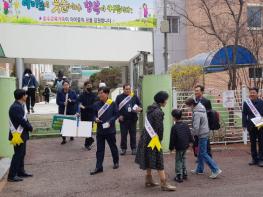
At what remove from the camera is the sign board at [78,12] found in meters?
16.5

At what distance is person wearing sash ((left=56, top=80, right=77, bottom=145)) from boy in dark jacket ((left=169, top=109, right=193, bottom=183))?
4864 mm

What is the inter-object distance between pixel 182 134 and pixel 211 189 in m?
1.14

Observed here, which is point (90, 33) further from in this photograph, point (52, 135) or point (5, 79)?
point (5, 79)

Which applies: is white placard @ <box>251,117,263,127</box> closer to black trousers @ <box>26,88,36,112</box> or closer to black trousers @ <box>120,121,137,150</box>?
black trousers @ <box>120,121,137,150</box>

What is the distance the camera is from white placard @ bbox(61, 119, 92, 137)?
A: 11.5 metres

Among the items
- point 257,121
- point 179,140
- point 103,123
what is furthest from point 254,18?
point 179,140

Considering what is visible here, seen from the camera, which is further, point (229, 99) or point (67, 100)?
point (229, 99)

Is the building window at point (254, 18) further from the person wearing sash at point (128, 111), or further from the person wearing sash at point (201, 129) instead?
the person wearing sash at point (201, 129)

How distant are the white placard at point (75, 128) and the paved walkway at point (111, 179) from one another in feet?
1.84

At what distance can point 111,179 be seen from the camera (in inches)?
354

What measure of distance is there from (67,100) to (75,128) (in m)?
1.39

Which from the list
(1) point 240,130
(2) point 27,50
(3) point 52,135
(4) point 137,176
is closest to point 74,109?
(3) point 52,135

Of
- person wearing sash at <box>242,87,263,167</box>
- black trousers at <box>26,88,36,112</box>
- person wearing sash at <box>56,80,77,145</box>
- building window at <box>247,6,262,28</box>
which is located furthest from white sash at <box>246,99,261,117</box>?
black trousers at <box>26,88,36,112</box>

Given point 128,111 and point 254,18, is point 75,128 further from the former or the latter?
point 254,18
